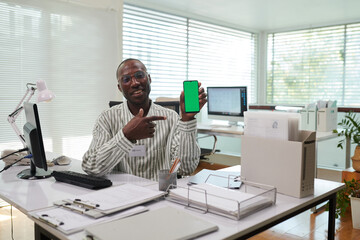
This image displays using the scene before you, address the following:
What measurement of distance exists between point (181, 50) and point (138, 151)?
4081 mm

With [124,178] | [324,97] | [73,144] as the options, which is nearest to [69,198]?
[124,178]

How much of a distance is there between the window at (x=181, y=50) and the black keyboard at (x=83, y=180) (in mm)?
3542

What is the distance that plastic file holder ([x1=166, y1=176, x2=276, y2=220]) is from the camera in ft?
3.87

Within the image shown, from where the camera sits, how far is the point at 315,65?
669 centimetres

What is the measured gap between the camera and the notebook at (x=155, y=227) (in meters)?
0.97

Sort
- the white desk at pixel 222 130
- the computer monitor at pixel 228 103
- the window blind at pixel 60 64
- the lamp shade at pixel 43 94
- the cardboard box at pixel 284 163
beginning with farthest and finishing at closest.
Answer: the computer monitor at pixel 228 103, the white desk at pixel 222 130, the window blind at pixel 60 64, the lamp shade at pixel 43 94, the cardboard box at pixel 284 163

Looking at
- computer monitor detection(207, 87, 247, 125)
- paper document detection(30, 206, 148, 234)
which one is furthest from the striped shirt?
computer monitor detection(207, 87, 247, 125)

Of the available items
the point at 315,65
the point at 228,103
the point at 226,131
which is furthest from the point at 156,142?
the point at 315,65

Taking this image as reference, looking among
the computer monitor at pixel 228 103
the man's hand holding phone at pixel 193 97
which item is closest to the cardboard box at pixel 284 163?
the man's hand holding phone at pixel 193 97

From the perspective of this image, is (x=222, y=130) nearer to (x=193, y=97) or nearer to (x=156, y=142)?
(x=156, y=142)

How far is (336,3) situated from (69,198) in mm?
5190

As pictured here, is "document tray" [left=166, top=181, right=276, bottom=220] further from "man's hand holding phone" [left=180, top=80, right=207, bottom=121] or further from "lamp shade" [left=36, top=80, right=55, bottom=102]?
"lamp shade" [left=36, top=80, right=55, bottom=102]

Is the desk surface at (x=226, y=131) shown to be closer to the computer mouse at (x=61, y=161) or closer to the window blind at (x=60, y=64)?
the window blind at (x=60, y=64)

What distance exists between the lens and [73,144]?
4.16 metres
